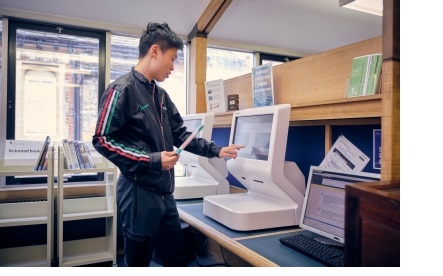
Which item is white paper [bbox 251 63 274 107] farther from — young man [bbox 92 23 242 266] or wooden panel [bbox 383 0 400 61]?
wooden panel [bbox 383 0 400 61]

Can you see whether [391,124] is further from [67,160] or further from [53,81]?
[53,81]

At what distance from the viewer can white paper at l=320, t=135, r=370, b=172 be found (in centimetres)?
141

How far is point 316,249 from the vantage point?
1117mm

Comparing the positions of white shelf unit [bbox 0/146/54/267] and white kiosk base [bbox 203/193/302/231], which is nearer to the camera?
white kiosk base [bbox 203/193/302/231]

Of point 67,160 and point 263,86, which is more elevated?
point 263,86

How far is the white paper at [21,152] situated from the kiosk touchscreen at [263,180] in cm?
168

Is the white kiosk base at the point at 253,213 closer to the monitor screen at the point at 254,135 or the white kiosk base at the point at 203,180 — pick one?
the monitor screen at the point at 254,135

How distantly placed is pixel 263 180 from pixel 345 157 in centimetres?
38

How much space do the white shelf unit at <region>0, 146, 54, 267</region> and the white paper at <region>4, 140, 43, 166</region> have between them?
0.04 meters

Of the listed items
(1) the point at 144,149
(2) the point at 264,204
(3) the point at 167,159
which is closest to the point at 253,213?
(2) the point at 264,204

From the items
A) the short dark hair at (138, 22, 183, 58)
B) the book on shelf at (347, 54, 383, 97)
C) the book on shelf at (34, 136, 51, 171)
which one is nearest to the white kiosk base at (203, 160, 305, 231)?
the book on shelf at (347, 54, 383, 97)
